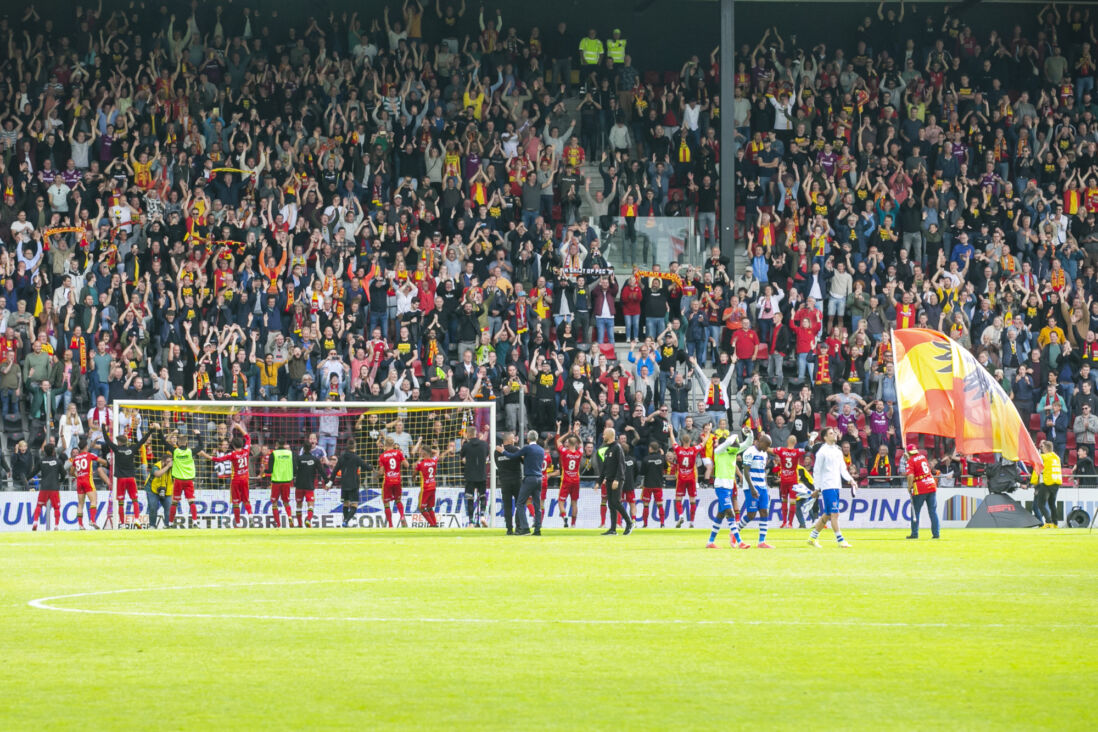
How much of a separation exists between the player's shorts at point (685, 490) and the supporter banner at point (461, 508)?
49 centimetres

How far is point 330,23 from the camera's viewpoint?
135 ft

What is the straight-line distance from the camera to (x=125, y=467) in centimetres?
Answer: 3017

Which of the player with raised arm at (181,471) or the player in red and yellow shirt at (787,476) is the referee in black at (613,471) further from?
the player with raised arm at (181,471)

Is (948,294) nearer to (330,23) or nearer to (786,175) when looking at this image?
(786,175)

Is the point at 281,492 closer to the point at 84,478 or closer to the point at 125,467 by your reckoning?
the point at 125,467

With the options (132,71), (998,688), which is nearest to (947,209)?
(132,71)

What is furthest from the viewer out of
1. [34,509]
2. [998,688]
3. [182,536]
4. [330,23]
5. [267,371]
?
[330,23]

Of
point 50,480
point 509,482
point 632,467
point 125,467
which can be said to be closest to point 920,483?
point 632,467

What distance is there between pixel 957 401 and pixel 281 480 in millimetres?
12775

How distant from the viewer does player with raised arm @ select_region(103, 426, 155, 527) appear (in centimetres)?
3000

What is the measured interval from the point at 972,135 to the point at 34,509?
78.4 feet

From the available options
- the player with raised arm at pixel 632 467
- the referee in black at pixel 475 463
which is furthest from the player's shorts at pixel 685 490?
the referee in black at pixel 475 463

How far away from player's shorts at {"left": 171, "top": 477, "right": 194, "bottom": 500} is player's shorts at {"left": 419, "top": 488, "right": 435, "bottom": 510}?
4.40 m

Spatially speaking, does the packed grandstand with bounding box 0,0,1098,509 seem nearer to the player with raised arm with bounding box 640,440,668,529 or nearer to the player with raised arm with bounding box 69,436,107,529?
the player with raised arm with bounding box 69,436,107,529
